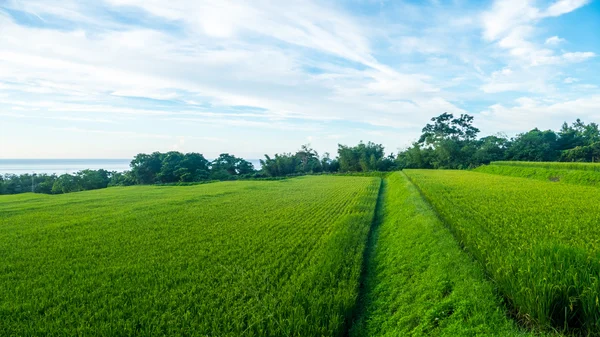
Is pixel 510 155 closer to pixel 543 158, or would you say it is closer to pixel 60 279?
pixel 543 158

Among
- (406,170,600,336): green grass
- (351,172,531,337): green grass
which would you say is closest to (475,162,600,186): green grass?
(406,170,600,336): green grass

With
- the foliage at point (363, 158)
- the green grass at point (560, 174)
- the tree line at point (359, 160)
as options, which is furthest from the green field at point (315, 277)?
the foliage at point (363, 158)

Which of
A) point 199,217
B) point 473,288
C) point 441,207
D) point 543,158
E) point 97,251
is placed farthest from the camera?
point 543,158

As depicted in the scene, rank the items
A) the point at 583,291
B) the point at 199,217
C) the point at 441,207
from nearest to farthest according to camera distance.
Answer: the point at 583,291
the point at 441,207
the point at 199,217

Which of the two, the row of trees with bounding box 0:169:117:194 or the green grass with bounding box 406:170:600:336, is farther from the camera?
the row of trees with bounding box 0:169:117:194

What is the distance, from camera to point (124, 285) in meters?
5.07

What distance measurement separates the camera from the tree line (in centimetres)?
4606

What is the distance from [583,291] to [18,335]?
6.61 metres

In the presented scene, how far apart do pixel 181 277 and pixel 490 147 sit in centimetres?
5617

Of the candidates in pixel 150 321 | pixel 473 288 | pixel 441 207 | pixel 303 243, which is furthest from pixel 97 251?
pixel 441 207

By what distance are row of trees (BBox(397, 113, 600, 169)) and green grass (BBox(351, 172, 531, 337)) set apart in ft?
153

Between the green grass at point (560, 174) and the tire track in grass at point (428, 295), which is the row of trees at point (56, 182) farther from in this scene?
the green grass at point (560, 174)

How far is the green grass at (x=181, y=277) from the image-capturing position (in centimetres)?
391

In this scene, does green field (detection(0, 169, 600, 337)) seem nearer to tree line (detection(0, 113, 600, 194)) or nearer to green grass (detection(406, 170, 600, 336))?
green grass (detection(406, 170, 600, 336))
